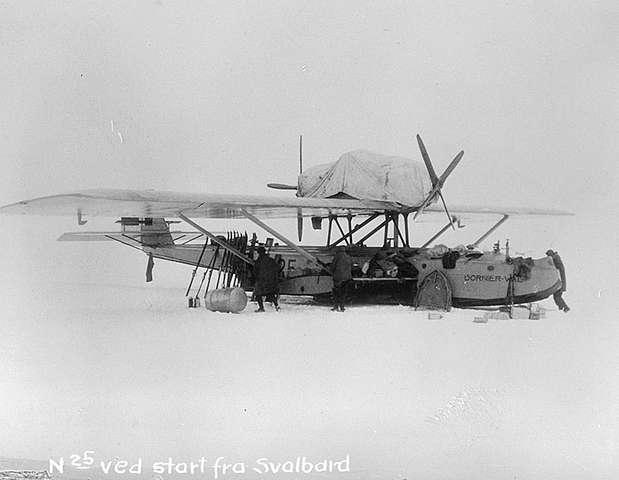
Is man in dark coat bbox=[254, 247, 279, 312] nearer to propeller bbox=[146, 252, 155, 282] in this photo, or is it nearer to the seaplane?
the seaplane

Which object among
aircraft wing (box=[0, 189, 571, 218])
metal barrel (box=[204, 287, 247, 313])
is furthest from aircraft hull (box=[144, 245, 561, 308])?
metal barrel (box=[204, 287, 247, 313])

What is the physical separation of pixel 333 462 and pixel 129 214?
13.3 feet

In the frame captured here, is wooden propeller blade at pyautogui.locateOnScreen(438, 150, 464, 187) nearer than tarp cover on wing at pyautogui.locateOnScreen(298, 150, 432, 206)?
Yes

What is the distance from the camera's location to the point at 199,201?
7.86m

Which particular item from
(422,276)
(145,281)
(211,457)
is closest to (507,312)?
(422,276)

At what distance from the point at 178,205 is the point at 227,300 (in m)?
1.40

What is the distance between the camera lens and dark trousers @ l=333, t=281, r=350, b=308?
8.95m

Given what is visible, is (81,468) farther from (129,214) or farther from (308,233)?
(308,233)

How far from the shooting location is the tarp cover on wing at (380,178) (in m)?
9.30

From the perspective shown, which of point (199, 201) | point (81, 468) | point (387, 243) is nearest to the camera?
point (81, 468)

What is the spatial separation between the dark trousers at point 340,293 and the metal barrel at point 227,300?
44.3 inches

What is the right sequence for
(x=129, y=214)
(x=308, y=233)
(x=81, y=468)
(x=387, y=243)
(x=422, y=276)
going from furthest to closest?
(x=308, y=233)
(x=387, y=243)
(x=422, y=276)
(x=129, y=214)
(x=81, y=468)

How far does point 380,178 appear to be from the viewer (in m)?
9.30

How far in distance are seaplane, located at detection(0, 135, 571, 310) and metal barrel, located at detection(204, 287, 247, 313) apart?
0.46 meters
